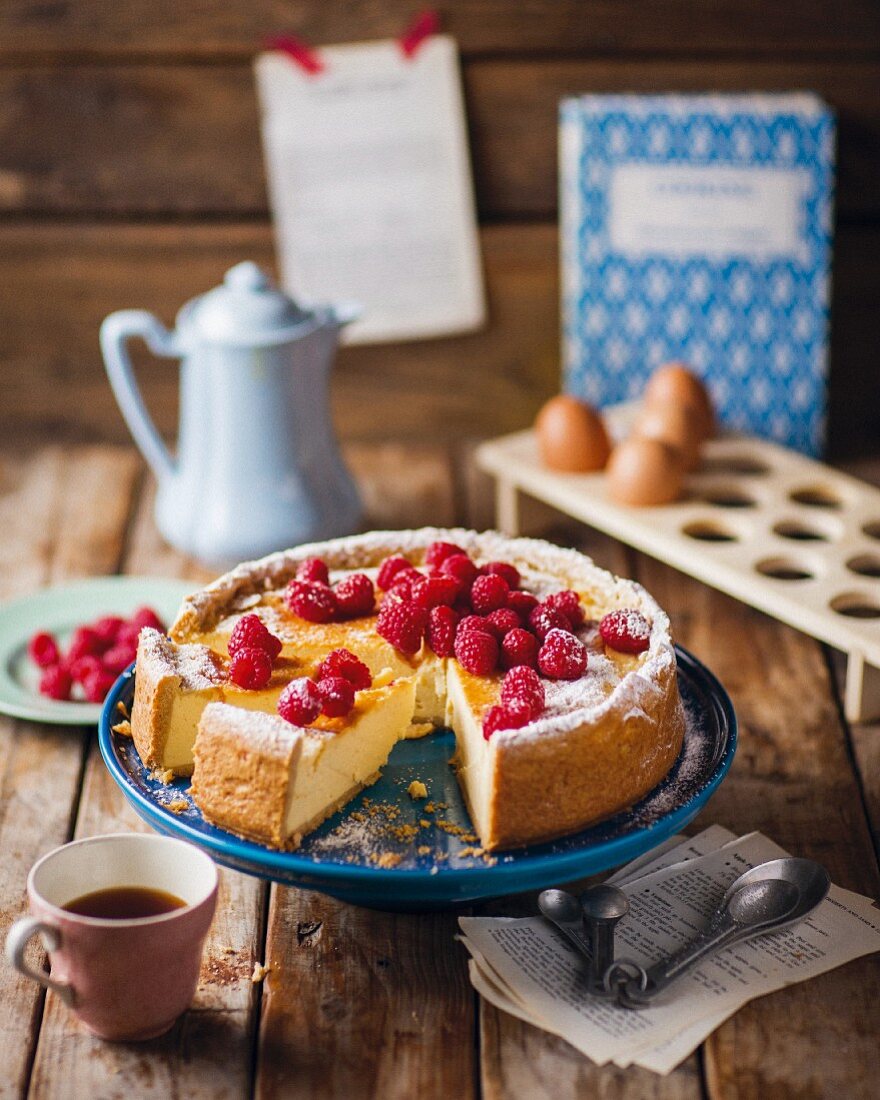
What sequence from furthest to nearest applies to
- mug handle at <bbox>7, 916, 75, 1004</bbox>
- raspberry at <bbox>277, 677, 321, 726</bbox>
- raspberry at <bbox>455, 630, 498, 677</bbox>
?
raspberry at <bbox>455, 630, 498, 677</bbox>
raspberry at <bbox>277, 677, 321, 726</bbox>
mug handle at <bbox>7, 916, 75, 1004</bbox>

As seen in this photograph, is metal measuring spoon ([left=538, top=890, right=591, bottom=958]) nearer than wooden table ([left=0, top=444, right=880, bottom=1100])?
No

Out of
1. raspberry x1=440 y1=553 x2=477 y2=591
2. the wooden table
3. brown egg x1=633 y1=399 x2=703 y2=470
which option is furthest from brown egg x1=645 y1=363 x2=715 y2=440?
raspberry x1=440 y1=553 x2=477 y2=591

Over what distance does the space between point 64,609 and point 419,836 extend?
37.0 inches

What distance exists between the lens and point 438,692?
1.64 meters

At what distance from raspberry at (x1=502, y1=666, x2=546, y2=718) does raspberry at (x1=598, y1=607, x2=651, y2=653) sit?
0.44 feet

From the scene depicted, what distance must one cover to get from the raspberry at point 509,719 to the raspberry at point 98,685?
2.20ft

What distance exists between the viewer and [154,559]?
7.97ft

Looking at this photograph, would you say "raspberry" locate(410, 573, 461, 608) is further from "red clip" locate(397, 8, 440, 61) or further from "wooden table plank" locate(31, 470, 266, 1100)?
"red clip" locate(397, 8, 440, 61)

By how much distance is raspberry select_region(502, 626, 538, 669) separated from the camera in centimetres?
156

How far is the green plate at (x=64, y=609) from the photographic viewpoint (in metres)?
1.97

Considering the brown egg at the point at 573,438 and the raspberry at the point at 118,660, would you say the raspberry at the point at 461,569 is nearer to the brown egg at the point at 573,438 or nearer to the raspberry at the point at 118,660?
the raspberry at the point at 118,660

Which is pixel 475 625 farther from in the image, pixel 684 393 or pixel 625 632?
pixel 684 393

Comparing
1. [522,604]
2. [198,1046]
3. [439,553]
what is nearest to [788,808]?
[522,604]

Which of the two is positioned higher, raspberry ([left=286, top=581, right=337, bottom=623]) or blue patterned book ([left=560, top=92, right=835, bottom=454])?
blue patterned book ([left=560, top=92, right=835, bottom=454])
